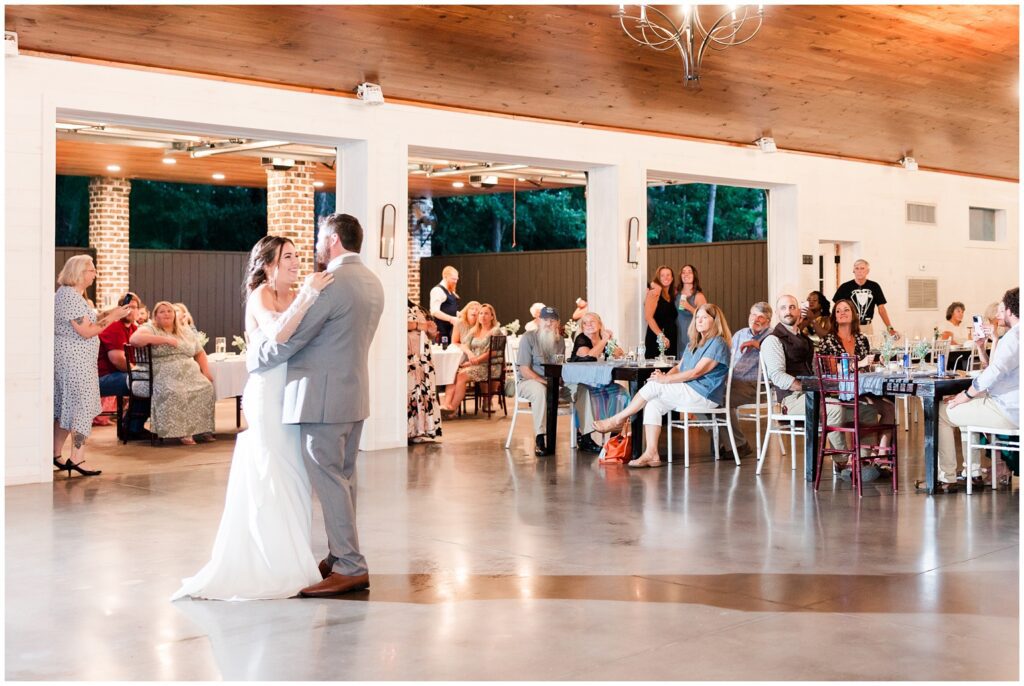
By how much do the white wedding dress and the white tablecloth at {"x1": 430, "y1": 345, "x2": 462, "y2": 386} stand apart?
728cm

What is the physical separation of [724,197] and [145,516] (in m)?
25.8

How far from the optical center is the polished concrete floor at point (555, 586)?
377cm

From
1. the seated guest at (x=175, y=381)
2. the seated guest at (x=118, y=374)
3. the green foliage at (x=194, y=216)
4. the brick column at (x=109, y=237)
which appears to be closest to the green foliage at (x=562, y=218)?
the green foliage at (x=194, y=216)

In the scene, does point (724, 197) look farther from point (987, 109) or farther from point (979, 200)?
point (987, 109)

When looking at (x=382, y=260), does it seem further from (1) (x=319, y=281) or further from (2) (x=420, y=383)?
(1) (x=319, y=281)

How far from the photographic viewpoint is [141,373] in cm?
1002

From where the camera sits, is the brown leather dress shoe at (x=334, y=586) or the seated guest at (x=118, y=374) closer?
the brown leather dress shoe at (x=334, y=586)

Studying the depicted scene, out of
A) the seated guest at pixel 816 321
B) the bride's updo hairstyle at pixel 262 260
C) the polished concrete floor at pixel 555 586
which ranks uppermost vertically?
the bride's updo hairstyle at pixel 262 260

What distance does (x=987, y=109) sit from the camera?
39.0 ft

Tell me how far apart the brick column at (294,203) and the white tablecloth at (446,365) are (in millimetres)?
2569

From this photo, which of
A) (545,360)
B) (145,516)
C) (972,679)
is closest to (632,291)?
(545,360)

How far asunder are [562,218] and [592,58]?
2156 cm

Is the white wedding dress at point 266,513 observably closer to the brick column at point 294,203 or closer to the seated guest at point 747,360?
the seated guest at point 747,360

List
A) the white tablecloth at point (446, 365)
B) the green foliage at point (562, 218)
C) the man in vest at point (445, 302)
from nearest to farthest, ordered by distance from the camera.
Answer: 1. the white tablecloth at point (446, 365)
2. the man in vest at point (445, 302)
3. the green foliage at point (562, 218)
